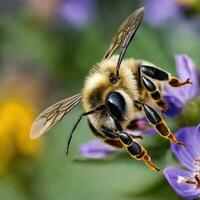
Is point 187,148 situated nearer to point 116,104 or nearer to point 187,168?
point 187,168

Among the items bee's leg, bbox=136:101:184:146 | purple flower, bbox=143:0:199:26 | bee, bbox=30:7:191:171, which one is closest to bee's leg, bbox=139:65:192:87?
bee, bbox=30:7:191:171

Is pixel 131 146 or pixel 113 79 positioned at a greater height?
pixel 113 79

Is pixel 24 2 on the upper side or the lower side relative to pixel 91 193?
upper

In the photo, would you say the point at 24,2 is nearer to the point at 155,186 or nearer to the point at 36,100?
the point at 36,100

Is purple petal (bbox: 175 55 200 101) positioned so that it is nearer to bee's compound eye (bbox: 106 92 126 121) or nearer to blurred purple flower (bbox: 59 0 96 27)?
bee's compound eye (bbox: 106 92 126 121)

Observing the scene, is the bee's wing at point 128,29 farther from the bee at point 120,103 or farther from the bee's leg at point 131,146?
the bee's leg at point 131,146

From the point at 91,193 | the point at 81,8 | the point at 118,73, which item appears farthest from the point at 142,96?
the point at 81,8

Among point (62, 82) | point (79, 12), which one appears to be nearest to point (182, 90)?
point (62, 82)
